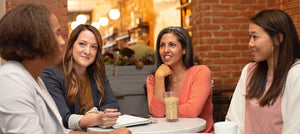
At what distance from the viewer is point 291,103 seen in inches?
62.7

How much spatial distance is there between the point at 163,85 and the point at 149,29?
553cm

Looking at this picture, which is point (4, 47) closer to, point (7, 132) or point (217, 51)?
point (7, 132)

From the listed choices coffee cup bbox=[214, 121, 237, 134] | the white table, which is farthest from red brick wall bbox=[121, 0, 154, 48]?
coffee cup bbox=[214, 121, 237, 134]

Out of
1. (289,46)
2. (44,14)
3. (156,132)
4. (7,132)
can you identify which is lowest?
(156,132)

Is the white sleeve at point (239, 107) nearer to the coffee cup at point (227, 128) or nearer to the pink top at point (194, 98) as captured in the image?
the pink top at point (194, 98)

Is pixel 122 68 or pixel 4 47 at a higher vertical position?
pixel 4 47

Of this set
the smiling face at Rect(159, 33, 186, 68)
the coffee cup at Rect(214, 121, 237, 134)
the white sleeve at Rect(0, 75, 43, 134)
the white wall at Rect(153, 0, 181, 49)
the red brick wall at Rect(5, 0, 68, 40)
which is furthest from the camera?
the white wall at Rect(153, 0, 181, 49)

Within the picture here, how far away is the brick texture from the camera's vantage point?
4.19 meters

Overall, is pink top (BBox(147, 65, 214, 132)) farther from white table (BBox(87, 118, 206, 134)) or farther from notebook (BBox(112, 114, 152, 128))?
notebook (BBox(112, 114, 152, 128))

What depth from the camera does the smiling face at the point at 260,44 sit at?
1760 millimetres

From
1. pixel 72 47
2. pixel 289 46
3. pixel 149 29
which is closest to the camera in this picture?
pixel 289 46

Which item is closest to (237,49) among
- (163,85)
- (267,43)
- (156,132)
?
(163,85)

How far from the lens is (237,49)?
4340mm

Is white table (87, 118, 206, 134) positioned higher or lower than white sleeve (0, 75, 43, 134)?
lower
